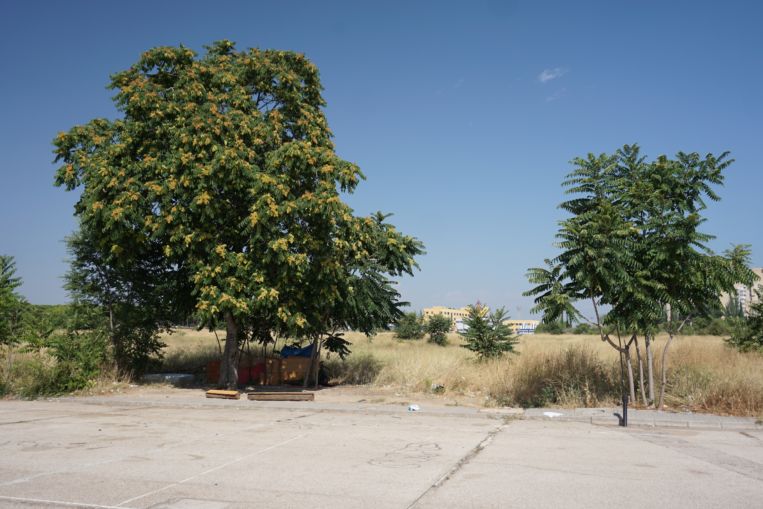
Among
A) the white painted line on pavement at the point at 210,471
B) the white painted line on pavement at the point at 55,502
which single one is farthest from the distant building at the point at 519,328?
the white painted line on pavement at the point at 55,502

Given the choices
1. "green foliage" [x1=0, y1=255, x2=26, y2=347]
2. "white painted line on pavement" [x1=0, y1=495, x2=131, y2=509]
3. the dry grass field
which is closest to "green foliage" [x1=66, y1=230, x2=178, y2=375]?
"green foliage" [x1=0, y1=255, x2=26, y2=347]

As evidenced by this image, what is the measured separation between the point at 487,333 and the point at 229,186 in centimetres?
1335

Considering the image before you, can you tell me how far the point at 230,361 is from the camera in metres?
19.5

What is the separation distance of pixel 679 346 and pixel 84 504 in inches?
843

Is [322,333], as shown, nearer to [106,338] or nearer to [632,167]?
[106,338]

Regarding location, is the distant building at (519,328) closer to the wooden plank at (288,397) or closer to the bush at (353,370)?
the bush at (353,370)

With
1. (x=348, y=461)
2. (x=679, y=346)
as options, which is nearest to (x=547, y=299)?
(x=348, y=461)

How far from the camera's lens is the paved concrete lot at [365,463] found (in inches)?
252

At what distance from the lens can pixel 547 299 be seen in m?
13.3

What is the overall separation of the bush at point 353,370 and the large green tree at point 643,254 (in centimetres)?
982

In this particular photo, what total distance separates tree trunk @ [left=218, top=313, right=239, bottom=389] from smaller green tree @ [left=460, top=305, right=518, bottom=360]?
9.87 m

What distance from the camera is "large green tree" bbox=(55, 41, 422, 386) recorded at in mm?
16125

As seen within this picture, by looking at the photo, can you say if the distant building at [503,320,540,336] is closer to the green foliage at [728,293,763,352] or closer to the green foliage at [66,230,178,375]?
the green foliage at [728,293,763,352]

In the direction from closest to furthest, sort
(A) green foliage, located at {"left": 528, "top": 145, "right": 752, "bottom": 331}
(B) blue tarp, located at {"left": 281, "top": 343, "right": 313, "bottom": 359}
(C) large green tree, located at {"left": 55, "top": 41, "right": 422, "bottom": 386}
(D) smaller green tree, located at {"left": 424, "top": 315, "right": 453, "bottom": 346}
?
(A) green foliage, located at {"left": 528, "top": 145, "right": 752, "bottom": 331} → (C) large green tree, located at {"left": 55, "top": 41, "right": 422, "bottom": 386} → (B) blue tarp, located at {"left": 281, "top": 343, "right": 313, "bottom": 359} → (D) smaller green tree, located at {"left": 424, "top": 315, "right": 453, "bottom": 346}
